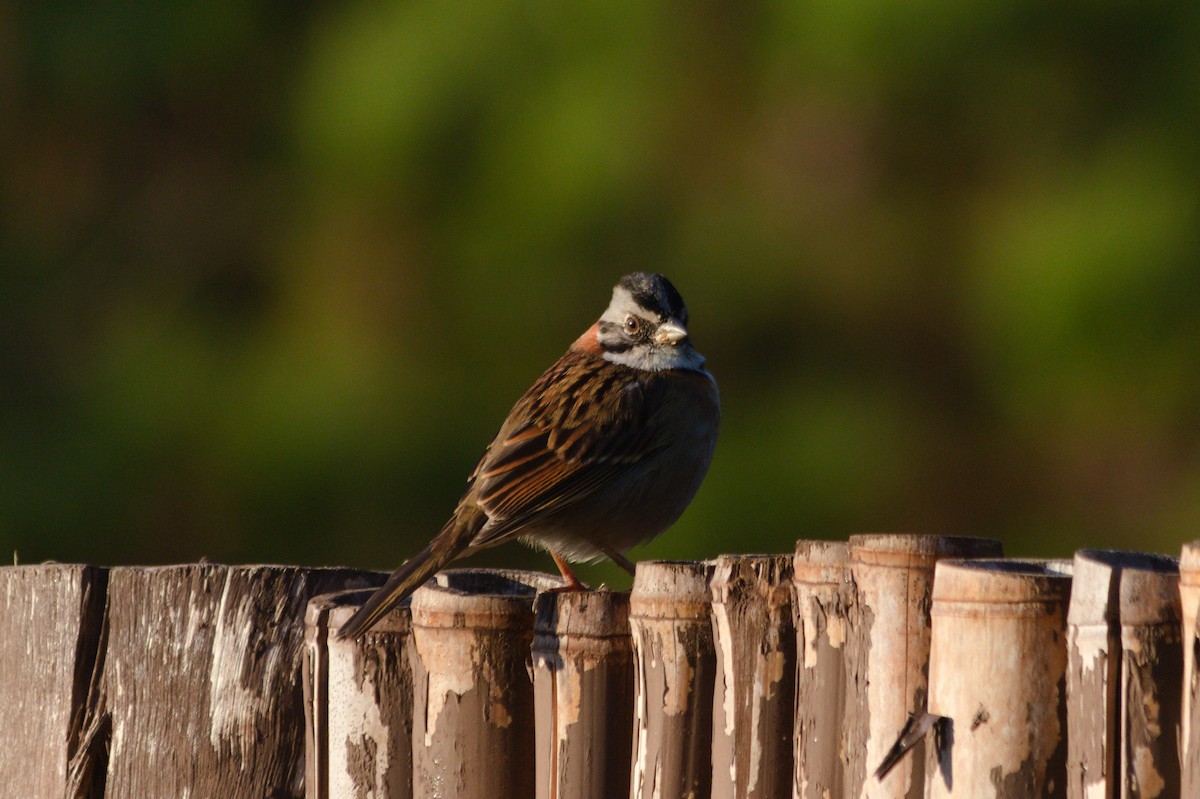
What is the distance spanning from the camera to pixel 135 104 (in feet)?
31.9

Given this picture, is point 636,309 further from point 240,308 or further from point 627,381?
point 240,308

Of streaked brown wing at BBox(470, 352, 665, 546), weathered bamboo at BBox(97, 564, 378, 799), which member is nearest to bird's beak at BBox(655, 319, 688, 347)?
streaked brown wing at BBox(470, 352, 665, 546)

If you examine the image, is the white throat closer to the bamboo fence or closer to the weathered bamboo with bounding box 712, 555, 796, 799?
the bamboo fence

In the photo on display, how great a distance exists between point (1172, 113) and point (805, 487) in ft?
9.26

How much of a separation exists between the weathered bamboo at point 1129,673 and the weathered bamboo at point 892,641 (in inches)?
12.5

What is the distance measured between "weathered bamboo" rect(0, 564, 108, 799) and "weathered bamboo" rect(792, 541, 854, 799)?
1.59 meters

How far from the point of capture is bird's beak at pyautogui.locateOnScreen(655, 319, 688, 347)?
5.30 metres

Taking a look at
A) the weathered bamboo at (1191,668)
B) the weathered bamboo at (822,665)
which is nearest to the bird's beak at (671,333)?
the weathered bamboo at (822,665)

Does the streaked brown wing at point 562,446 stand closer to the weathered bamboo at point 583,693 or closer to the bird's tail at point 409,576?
the bird's tail at point 409,576

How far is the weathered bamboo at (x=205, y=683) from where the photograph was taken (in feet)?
11.3

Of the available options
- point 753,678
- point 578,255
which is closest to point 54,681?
point 753,678

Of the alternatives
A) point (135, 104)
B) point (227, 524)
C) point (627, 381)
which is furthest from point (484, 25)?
point (627, 381)

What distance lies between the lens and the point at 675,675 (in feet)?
9.64

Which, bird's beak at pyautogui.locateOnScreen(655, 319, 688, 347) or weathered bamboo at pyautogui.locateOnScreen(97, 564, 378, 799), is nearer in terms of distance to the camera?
weathered bamboo at pyautogui.locateOnScreen(97, 564, 378, 799)
